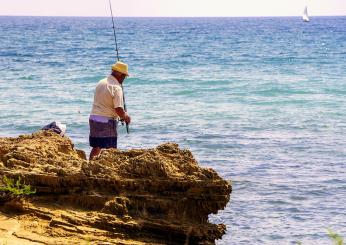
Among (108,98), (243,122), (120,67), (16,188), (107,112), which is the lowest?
(243,122)

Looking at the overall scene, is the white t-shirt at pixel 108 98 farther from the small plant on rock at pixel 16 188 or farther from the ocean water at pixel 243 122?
the small plant on rock at pixel 16 188

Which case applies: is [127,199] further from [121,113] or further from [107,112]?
[107,112]

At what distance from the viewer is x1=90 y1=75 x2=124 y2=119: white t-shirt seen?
26.3 ft

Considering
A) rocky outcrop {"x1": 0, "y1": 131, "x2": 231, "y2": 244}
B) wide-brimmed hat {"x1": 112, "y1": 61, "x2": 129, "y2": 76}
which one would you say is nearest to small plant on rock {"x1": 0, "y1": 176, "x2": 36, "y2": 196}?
rocky outcrop {"x1": 0, "y1": 131, "x2": 231, "y2": 244}

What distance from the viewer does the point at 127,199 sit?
251 inches

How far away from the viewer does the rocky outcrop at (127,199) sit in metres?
6.23

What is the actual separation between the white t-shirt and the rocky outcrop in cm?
143

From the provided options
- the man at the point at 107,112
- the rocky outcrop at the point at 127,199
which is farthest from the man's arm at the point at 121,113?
the rocky outcrop at the point at 127,199

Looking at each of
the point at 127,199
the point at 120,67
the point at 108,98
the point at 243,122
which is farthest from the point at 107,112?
the point at 243,122

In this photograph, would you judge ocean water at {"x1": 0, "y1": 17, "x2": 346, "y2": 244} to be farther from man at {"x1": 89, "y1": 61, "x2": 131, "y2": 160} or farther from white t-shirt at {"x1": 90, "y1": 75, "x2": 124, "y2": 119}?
white t-shirt at {"x1": 90, "y1": 75, "x2": 124, "y2": 119}

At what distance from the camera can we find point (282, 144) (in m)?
13.4

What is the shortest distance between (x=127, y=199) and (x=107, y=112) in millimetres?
1894

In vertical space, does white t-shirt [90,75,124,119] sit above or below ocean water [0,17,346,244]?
above

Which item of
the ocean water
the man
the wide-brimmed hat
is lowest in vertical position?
the ocean water
